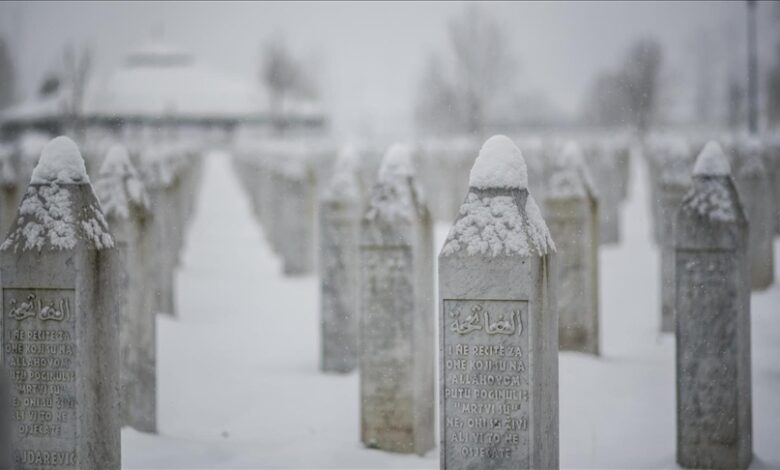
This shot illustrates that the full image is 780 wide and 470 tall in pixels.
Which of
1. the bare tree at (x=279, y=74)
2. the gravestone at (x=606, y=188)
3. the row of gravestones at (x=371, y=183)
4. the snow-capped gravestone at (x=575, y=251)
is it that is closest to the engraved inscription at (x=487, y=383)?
the snow-capped gravestone at (x=575, y=251)

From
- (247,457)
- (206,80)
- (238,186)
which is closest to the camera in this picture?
(247,457)

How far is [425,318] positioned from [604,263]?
12.6 m

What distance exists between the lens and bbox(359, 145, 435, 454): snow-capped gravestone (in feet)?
34.1

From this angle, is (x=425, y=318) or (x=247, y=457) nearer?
(x=247, y=457)

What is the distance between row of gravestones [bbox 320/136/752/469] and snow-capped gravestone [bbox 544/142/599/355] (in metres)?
0.02

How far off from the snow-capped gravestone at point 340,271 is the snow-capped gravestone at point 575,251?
2414 mm

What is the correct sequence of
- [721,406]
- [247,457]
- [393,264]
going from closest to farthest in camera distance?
[721,406], [247,457], [393,264]

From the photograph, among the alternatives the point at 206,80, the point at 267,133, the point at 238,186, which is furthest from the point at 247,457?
the point at 206,80

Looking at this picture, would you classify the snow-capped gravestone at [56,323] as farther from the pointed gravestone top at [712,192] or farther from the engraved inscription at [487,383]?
the pointed gravestone top at [712,192]

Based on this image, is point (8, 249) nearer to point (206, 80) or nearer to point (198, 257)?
point (198, 257)

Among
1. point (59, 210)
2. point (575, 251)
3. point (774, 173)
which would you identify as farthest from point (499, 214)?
point (774, 173)

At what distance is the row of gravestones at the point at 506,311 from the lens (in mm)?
6996

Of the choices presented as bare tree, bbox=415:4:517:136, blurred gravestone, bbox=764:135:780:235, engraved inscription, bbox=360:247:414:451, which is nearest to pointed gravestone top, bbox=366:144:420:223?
engraved inscription, bbox=360:247:414:451

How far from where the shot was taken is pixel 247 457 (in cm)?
995
